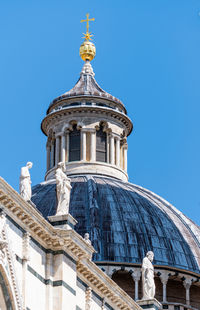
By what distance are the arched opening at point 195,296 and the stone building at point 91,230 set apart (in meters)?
0.08

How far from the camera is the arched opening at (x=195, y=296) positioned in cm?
6281

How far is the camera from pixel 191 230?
65.5 meters

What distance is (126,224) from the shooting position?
6244 centimetres

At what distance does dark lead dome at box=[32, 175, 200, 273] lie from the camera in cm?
6134

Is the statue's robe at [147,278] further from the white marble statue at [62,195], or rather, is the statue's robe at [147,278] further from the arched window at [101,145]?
the arched window at [101,145]

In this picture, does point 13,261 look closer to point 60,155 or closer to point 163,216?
point 163,216

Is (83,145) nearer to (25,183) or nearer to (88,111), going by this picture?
(88,111)

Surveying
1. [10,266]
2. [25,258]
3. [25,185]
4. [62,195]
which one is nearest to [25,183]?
[25,185]

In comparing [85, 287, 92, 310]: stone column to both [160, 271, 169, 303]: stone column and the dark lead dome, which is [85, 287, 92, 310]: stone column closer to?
the dark lead dome

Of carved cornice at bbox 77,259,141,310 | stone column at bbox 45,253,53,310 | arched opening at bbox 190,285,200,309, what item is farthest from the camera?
arched opening at bbox 190,285,200,309

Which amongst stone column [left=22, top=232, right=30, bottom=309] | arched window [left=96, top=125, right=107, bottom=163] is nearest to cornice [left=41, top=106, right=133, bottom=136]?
arched window [left=96, top=125, right=107, bottom=163]

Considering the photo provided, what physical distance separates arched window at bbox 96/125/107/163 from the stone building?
5cm

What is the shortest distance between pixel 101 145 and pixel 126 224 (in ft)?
31.9

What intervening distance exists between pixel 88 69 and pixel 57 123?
514cm
